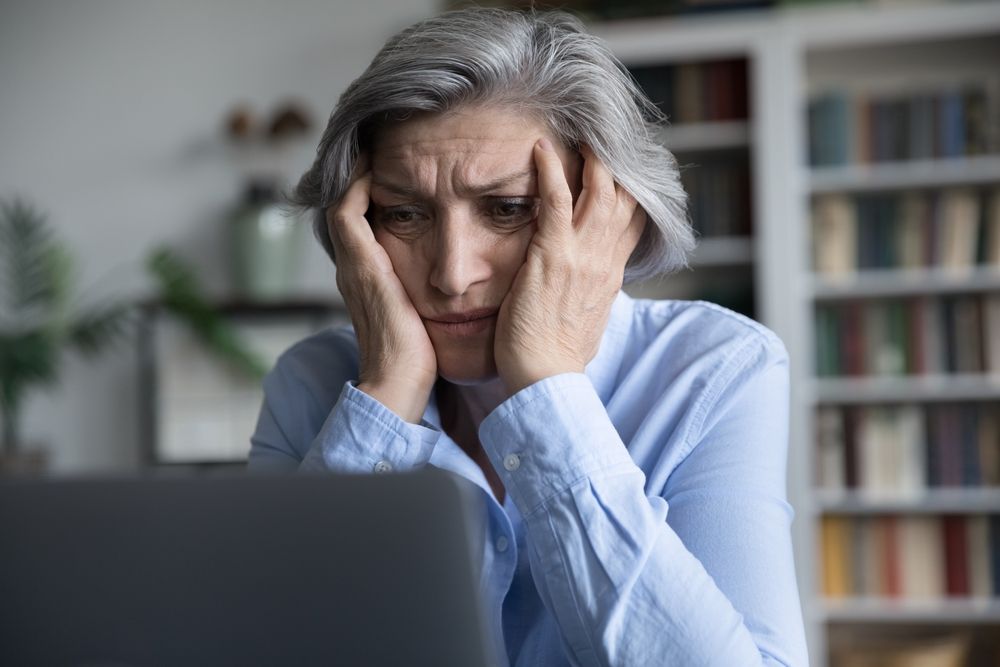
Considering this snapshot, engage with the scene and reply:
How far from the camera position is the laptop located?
564 mm

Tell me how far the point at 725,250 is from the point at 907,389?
68 cm

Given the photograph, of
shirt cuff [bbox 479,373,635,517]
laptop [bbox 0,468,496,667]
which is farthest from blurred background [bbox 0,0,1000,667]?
laptop [bbox 0,468,496,667]

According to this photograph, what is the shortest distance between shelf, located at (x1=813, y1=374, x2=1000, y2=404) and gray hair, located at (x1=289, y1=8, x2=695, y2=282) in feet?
7.52

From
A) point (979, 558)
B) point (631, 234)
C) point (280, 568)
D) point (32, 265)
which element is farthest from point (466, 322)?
point (32, 265)

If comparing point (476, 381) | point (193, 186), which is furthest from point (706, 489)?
point (193, 186)

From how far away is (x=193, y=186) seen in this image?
389cm

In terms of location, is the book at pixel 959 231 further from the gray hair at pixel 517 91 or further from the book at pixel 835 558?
the gray hair at pixel 517 91

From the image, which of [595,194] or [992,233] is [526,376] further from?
[992,233]

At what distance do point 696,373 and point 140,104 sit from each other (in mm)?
3332

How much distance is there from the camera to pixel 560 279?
3.49ft

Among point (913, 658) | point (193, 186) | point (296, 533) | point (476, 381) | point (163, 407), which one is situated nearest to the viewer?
point (296, 533)

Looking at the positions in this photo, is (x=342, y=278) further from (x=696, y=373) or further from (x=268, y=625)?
(x=268, y=625)

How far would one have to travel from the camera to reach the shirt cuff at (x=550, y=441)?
929 millimetres

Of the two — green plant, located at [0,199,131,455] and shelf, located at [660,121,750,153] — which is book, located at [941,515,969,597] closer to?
shelf, located at [660,121,750,153]
